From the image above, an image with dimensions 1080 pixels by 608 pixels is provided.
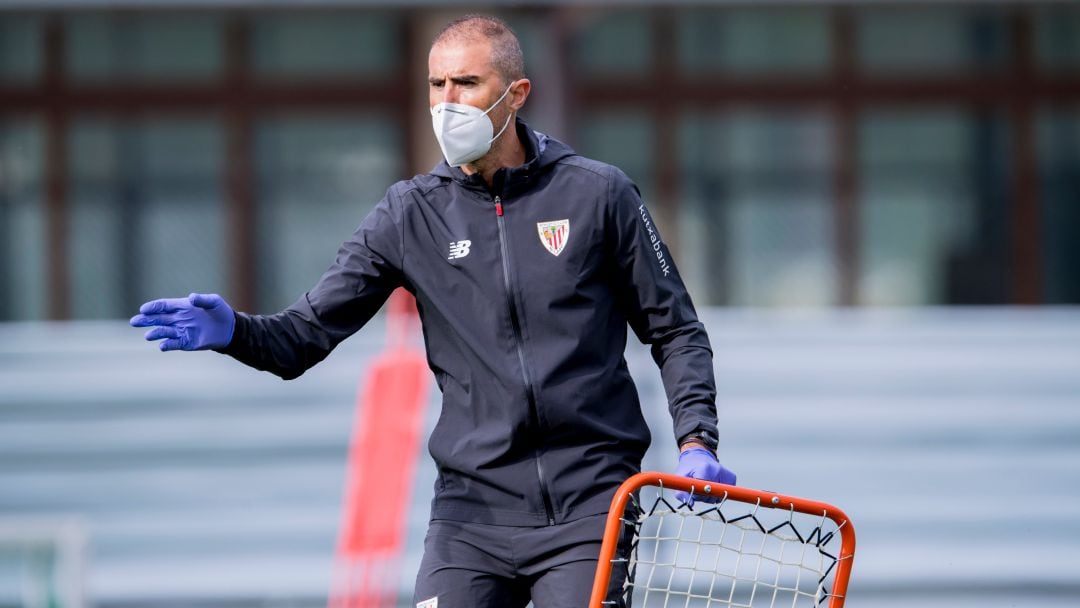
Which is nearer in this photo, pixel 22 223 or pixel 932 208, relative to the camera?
pixel 22 223

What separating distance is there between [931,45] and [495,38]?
6.13 m

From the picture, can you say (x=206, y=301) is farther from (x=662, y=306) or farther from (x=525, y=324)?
(x=662, y=306)

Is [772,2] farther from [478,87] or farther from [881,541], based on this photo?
[478,87]

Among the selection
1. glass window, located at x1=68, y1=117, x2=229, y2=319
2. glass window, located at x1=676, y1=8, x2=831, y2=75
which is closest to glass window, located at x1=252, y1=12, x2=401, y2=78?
glass window, located at x1=68, y1=117, x2=229, y2=319

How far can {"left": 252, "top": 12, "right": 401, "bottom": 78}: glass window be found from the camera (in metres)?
9.00

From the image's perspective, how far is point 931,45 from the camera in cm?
921

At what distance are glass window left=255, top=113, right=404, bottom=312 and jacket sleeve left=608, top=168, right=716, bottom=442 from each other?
568 centimetres

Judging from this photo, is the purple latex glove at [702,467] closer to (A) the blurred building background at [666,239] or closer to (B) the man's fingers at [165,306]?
(B) the man's fingers at [165,306]

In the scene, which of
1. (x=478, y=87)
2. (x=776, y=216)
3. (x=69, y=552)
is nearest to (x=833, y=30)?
(x=776, y=216)

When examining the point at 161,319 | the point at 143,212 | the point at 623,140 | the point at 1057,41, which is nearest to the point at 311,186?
the point at 143,212

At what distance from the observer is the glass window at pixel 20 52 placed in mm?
9000

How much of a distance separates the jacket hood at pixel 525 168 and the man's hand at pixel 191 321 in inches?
22.4

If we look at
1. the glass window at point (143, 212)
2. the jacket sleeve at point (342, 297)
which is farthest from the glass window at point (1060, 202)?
the jacket sleeve at point (342, 297)

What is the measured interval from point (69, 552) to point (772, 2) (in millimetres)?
3842
